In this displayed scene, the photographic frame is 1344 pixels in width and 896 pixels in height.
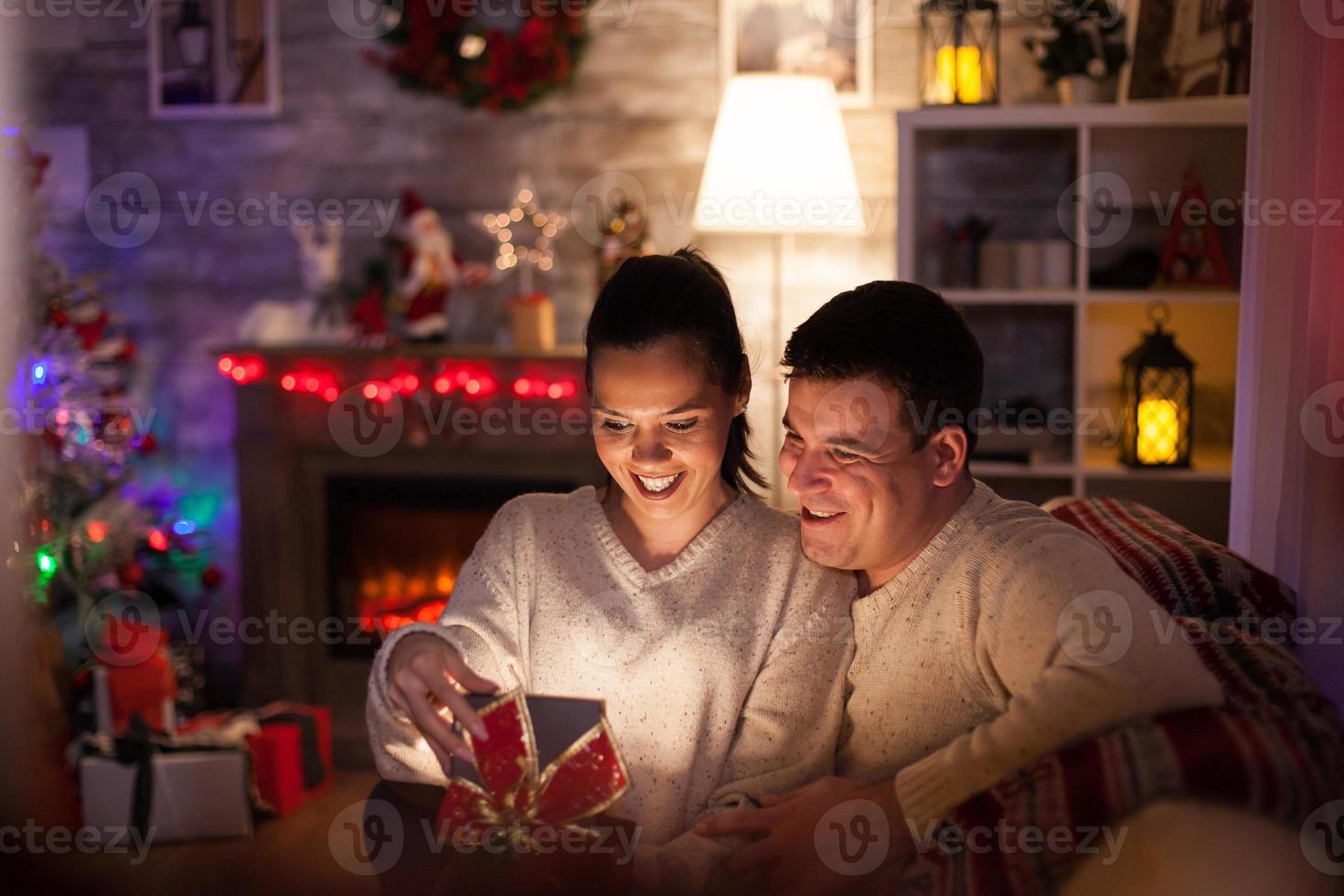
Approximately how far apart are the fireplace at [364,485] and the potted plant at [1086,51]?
138 centimetres

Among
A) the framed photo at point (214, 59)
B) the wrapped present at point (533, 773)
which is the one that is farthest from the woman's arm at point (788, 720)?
the framed photo at point (214, 59)

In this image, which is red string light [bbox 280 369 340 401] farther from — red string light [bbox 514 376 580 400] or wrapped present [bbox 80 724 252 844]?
wrapped present [bbox 80 724 252 844]

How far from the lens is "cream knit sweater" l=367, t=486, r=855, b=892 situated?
1.37 metres

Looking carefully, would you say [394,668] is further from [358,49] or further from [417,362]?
[358,49]

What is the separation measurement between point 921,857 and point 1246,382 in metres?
0.92

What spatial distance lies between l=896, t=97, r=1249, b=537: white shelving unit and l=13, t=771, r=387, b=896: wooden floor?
1.77 m

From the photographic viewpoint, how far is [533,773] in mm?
1269

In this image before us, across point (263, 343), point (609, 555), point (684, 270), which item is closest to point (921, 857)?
point (609, 555)

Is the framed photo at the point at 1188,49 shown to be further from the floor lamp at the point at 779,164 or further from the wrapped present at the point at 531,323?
the wrapped present at the point at 531,323

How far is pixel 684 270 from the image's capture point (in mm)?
1419

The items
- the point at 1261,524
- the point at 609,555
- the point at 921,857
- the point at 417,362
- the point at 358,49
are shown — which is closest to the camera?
the point at 921,857

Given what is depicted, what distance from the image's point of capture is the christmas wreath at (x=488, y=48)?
10.4 feet

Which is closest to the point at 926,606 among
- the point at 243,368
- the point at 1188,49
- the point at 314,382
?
the point at 1188,49

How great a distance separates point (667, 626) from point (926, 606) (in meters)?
0.31
